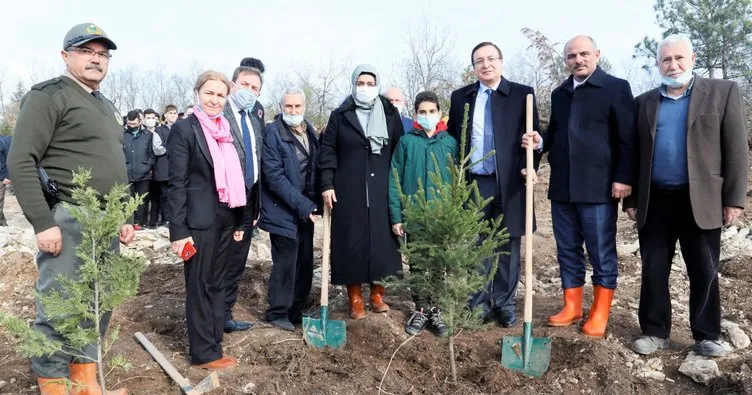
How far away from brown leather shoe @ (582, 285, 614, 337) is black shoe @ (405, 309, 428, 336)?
133cm

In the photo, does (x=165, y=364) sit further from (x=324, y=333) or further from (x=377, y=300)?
(x=377, y=300)

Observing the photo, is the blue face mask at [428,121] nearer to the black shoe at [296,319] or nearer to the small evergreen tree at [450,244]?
the small evergreen tree at [450,244]

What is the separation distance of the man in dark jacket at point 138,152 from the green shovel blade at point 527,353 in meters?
7.97

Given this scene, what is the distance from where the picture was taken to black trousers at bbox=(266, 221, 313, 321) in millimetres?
4980

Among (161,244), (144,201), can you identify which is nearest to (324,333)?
(161,244)

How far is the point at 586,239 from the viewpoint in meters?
4.64

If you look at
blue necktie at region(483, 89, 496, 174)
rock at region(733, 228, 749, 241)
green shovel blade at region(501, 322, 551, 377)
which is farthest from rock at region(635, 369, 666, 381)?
rock at region(733, 228, 749, 241)

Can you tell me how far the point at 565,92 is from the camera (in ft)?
15.5

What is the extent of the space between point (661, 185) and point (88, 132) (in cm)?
411

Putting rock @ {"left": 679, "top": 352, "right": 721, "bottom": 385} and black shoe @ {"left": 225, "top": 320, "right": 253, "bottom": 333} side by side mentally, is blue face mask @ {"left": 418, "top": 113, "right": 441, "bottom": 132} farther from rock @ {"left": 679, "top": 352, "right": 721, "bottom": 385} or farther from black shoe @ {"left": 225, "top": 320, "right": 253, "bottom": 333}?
rock @ {"left": 679, "top": 352, "right": 721, "bottom": 385}

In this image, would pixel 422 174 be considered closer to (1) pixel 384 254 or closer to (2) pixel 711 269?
(1) pixel 384 254

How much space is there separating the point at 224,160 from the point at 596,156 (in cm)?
295

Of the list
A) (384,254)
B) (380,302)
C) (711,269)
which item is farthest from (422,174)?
(711,269)

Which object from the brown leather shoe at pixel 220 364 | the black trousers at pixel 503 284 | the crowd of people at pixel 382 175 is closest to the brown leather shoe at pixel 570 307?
the crowd of people at pixel 382 175
